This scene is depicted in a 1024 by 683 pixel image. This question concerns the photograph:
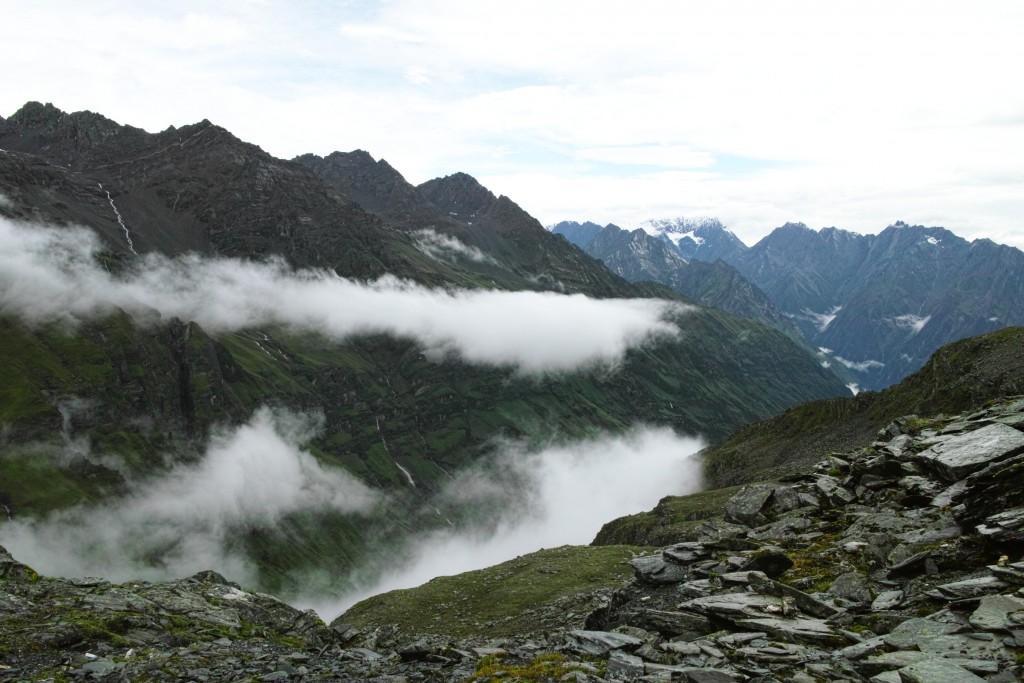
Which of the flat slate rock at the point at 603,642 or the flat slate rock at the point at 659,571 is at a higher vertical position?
the flat slate rock at the point at 659,571

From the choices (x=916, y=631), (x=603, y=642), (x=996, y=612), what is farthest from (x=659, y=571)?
(x=996, y=612)

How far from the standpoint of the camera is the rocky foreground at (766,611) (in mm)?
20047

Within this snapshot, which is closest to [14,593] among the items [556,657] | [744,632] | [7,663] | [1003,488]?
[7,663]

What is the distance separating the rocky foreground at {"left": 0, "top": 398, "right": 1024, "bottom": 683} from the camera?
789 inches

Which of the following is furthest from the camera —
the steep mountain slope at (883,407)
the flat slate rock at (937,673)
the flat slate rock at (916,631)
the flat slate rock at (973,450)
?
the steep mountain slope at (883,407)

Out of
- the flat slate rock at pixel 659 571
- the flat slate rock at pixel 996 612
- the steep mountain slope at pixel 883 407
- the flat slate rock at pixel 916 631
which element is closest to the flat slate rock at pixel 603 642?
the flat slate rock at pixel 659 571

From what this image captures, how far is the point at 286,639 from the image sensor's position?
41.3m

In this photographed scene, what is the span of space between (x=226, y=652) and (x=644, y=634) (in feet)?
68.7

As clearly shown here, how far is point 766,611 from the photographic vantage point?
2506 cm

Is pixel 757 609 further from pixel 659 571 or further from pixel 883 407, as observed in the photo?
pixel 883 407

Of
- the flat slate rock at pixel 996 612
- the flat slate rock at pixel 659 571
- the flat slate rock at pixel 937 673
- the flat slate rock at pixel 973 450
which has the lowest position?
the flat slate rock at pixel 937 673

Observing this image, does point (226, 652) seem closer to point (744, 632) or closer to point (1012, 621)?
point (744, 632)

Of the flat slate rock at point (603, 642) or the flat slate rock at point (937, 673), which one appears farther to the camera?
the flat slate rock at point (603, 642)

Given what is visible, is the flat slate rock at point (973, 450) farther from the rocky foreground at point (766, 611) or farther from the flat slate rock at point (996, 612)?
the flat slate rock at point (996, 612)
